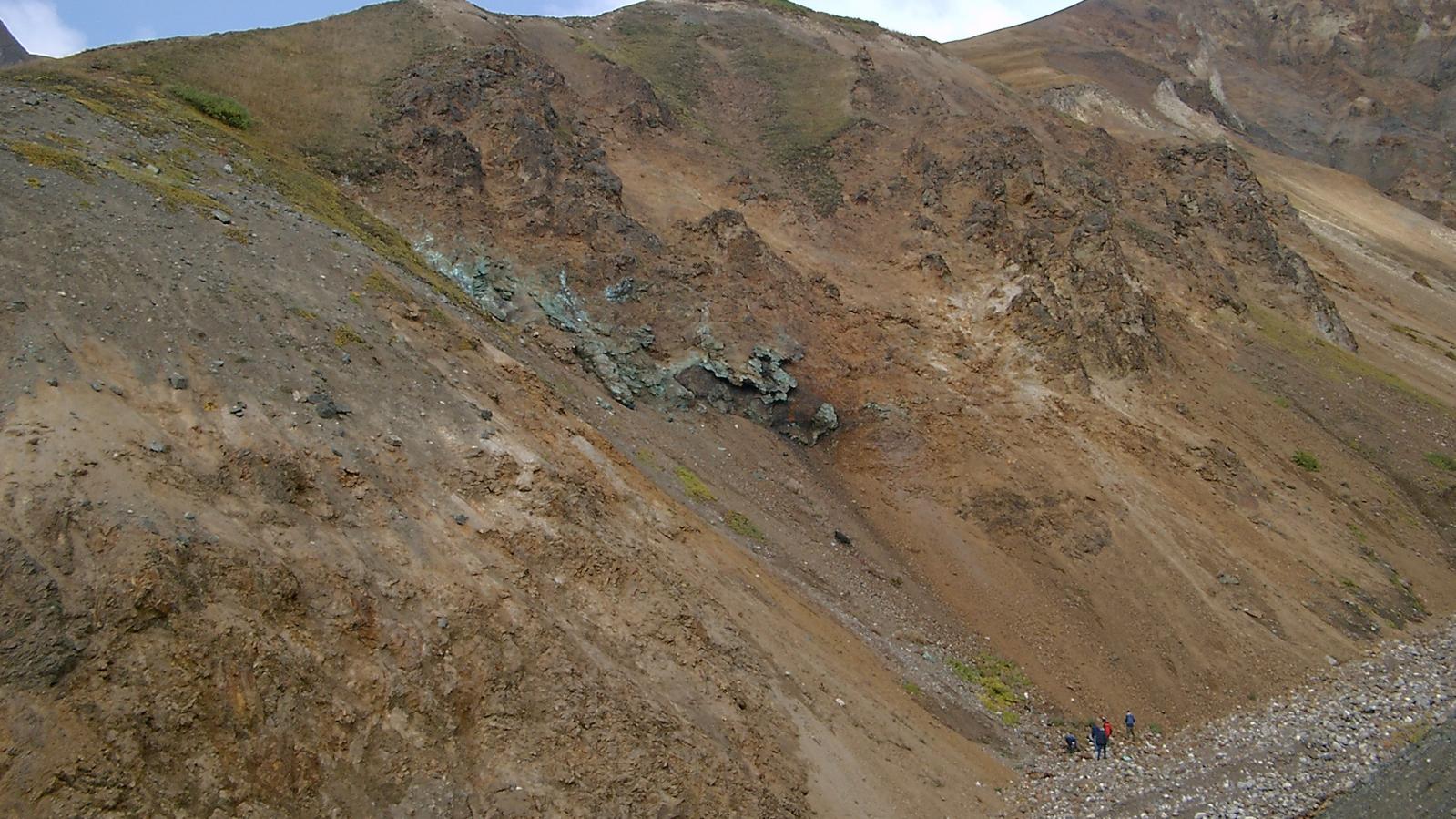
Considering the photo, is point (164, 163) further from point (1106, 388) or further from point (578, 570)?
point (1106, 388)

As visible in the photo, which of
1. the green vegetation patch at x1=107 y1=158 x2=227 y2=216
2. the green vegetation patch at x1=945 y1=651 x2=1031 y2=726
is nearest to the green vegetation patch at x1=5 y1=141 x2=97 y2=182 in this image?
the green vegetation patch at x1=107 y1=158 x2=227 y2=216

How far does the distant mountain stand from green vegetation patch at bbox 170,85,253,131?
46.4 m

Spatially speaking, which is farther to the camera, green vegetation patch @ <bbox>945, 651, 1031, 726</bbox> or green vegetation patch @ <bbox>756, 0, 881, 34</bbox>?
green vegetation patch @ <bbox>756, 0, 881, 34</bbox>

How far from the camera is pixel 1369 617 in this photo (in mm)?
24688

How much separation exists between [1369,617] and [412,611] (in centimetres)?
2543

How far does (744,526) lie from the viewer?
70.2 ft

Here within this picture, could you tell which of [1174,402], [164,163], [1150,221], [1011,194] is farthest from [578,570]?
[1150,221]

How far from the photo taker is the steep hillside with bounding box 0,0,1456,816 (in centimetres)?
1113

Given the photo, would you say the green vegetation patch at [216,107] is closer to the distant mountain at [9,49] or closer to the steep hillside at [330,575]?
the steep hillside at [330,575]

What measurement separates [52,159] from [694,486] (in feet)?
47.7

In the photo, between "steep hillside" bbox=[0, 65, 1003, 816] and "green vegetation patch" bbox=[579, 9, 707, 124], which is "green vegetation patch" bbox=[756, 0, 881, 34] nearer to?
"green vegetation patch" bbox=[579, 9, 707, 124]

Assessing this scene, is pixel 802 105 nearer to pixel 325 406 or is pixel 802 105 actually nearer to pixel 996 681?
pixel 996 681

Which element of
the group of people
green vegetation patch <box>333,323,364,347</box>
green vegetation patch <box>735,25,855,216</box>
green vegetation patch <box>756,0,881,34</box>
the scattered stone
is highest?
green vegetation patch <box>756,0,881,34</box>

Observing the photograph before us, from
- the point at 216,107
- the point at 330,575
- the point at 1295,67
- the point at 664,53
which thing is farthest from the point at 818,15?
the point at 1295,67
